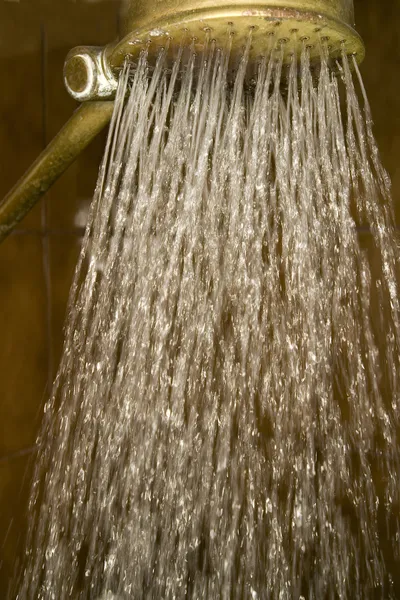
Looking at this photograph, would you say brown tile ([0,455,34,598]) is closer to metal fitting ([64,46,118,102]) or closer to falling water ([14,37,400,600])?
falling water ([14,37,400,600])

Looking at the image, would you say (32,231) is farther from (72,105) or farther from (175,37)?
(175,37)

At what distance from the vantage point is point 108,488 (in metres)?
0.66

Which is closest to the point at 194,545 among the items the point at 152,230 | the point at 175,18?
the point at 152,230

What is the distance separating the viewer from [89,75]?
1.25 ft

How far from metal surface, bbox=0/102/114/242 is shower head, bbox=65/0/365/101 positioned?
27 mm

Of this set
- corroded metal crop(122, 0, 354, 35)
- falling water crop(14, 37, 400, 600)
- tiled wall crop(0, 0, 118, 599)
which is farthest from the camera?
tiled wall crop(0, 0, 118, 599)

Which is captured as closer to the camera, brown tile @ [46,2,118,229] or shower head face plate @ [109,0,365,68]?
shower head face plate @ [109,0,365,68]

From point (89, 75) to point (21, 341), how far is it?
41 centimetres

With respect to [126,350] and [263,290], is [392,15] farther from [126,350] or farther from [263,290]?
[126,350]

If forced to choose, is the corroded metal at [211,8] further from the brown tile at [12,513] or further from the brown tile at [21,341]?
the brown tile at [12,513]

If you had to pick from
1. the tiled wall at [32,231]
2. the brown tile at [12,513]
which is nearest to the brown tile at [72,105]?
the tiled wall at [32,231]

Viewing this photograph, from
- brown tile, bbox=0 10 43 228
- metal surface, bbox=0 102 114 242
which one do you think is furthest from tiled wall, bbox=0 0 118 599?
metal surface, bbox=0 102 114 242

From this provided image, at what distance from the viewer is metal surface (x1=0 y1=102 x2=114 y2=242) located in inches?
15.7

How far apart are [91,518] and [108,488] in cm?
5
